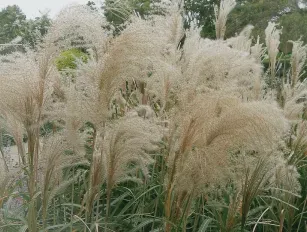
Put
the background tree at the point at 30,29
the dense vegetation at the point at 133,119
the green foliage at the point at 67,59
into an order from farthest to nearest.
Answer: the green foliage at the point at 67,59 → the background tree at the point at 30,29 → the dense vegetation at the point at 133,119

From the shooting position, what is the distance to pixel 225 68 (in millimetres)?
2986

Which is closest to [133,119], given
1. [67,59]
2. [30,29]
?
[30,29]

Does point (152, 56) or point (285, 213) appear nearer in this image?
point (152, 56)

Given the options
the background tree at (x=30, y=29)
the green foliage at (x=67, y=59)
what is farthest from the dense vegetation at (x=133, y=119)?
the green foliage at (x=67, y=59)

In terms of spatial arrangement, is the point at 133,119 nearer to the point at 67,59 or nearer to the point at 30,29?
the point at 30,29

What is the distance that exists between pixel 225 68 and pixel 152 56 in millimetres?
413

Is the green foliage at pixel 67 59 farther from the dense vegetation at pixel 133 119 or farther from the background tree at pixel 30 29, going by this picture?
the dense vegetation at pixel 133 119

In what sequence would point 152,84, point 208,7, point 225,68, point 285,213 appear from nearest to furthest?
point 225,68 → point 152,84 → point 285,213 → point 208,7

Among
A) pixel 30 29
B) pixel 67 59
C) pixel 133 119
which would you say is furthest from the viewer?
pixel 67 59

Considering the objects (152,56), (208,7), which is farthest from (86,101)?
(208,7)

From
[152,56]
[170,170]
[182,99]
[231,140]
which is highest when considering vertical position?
[152,56]

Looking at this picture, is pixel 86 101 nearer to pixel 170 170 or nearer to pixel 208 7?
pixel 170 170

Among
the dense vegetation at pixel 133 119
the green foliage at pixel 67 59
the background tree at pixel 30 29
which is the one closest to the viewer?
the dense vegetation at pixel 133 119

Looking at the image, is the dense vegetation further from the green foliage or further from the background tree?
the green foliage
